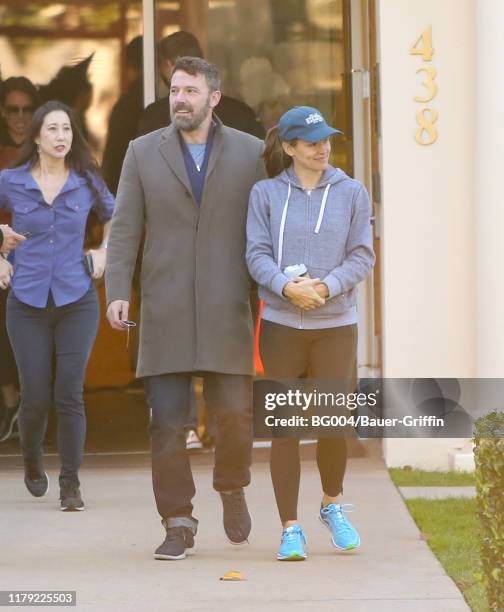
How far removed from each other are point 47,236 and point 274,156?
155 centimetres

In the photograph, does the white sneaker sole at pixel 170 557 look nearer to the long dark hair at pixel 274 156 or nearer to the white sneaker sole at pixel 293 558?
the white sneaker sole at pixel 293 558

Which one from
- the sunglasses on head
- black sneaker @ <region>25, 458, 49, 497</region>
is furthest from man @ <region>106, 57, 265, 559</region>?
the sunglasses on head

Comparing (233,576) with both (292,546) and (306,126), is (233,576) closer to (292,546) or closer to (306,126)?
(292,546)

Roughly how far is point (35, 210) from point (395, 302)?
201 cm

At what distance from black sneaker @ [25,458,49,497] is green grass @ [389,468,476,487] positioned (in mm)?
1773

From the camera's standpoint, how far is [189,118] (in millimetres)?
6227

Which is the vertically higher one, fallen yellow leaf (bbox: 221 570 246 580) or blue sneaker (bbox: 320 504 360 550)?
blue sneaker (bbox: 320 504 360 550)

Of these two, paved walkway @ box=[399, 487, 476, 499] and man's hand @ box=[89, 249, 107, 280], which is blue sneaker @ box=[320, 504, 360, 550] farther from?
man's hand @ box=[89, 249, 107, 280]

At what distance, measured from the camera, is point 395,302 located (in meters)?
8.27

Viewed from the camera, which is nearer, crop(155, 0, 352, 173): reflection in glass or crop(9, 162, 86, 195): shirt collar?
crop(9, 162, 86, 195): shirt collar

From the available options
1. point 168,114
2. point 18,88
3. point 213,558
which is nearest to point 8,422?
point 18,88

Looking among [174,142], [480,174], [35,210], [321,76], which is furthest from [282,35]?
[174,142]

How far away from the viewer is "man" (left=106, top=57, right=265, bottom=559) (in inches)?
247

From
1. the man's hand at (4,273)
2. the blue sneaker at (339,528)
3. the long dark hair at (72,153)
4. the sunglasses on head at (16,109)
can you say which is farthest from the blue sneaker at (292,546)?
the sunglasses on head at (16,109)
